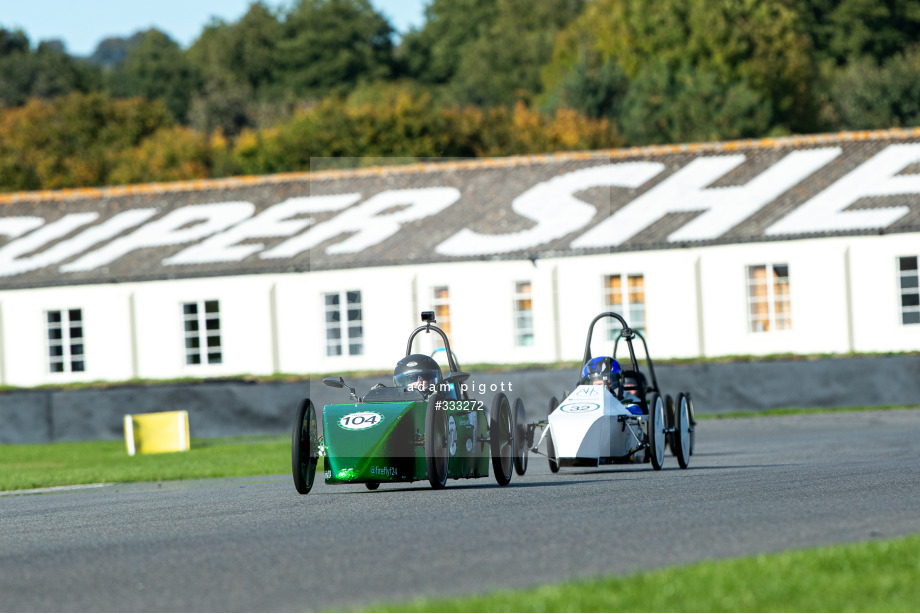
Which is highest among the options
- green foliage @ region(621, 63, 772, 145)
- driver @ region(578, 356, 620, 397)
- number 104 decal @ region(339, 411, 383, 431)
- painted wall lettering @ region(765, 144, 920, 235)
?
green foliage @ region(621, 63, 772, 145)

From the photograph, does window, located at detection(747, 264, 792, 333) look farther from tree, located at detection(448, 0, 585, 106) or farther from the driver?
tree, located at detection(448, 0, 585, 106)

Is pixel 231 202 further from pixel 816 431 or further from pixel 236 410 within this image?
pixel 816 431

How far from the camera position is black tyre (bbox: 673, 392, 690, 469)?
62.4 feet

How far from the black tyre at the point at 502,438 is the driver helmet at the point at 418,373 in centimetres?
76

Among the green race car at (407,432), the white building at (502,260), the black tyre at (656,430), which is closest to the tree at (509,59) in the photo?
the white building at (502,260)

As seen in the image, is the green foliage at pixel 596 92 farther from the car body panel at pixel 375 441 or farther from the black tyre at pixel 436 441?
the car body panel at pixel 375 441

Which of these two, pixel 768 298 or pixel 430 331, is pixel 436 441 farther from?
pixel 768 298

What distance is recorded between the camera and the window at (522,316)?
40000 mm

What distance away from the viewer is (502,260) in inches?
1585

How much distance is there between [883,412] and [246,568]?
76.0 feet

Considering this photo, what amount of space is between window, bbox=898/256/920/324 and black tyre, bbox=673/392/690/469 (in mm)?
18750

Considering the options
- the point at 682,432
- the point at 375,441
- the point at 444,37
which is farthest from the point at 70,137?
the point at 375,441

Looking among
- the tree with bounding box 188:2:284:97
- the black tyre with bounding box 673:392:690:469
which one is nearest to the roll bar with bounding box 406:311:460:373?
the black tyre with bounding box 673:392:690:469

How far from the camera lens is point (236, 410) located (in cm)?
3391
